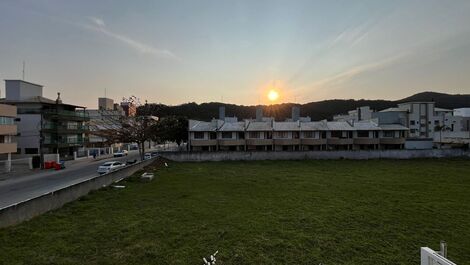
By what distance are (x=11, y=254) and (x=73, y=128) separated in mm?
44825

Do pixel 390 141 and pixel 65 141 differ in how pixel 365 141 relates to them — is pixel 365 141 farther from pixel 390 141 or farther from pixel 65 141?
Answer: pixel 65 141

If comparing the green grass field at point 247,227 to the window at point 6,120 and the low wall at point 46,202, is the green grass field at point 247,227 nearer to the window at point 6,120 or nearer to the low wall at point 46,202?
the low wall at point 46,202

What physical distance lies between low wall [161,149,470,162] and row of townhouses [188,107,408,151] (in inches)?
288

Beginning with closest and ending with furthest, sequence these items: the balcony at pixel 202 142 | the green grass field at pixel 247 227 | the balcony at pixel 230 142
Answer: the green grass field at pixel 247 227
the balcony at pixel 202 142
the balcony at pixel 230 142

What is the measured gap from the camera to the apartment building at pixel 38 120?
41.6 metres

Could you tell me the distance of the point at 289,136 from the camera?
46.7 m

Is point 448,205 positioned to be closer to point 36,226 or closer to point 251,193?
point 251,193

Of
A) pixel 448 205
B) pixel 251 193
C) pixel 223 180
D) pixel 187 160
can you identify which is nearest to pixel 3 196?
pixel 223 180

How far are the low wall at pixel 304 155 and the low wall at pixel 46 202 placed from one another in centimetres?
1799

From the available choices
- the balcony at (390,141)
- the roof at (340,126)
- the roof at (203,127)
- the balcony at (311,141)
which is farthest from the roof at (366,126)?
the roof at (203,127)

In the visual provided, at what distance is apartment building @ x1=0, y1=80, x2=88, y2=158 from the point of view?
41.6m

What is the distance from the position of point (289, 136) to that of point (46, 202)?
38.5m

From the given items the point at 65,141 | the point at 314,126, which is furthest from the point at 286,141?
the point at 65,141

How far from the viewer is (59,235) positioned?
999 cm
